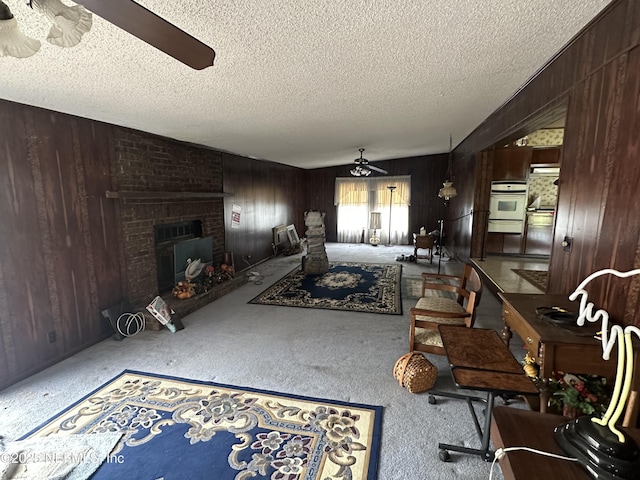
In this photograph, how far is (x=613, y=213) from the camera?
65.2 inches

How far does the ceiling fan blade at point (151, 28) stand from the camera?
88cm

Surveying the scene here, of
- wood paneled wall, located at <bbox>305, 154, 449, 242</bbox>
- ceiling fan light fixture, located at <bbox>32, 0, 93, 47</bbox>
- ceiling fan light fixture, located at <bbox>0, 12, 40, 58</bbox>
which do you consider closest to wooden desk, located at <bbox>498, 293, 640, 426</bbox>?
ceiling fan light fixture, located at <bbox>32, 0, 93, 47</bbox>

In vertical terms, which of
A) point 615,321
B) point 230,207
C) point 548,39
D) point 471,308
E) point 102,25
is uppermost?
point 548,39

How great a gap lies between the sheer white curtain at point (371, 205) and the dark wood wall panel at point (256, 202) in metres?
1.63

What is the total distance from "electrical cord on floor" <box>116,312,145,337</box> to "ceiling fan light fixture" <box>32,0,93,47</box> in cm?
296

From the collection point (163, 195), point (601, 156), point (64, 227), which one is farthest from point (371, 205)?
point (64, 227)

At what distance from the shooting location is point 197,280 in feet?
14.5

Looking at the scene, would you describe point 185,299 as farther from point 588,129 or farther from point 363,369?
point 588,129

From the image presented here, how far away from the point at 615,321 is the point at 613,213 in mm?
588

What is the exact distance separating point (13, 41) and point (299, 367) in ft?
8.25

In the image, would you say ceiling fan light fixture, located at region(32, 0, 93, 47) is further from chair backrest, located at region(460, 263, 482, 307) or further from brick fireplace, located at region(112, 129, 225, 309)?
chair backrest, located at region(460, 263, 482, 307)

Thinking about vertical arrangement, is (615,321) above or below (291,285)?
above

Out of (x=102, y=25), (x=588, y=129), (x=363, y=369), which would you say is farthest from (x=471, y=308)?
(x=102, y=25)

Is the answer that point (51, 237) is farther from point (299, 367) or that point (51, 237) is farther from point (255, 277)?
point (255, 277)
